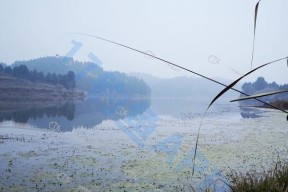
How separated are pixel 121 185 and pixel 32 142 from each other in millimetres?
12951

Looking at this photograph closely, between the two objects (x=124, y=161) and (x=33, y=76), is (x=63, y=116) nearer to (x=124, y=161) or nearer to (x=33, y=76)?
(x=124, y=161)

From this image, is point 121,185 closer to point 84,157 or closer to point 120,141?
point 84,157

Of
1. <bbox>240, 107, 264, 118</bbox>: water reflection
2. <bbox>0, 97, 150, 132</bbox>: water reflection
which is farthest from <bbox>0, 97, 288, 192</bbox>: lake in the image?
<bbox>240, 107, 264, 118</bbox>: water reflection

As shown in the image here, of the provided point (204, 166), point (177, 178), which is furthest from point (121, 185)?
point (204, 166)

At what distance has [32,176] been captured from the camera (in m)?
13.2
